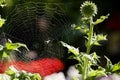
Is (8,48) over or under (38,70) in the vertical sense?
over

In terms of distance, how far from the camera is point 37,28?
4.18m

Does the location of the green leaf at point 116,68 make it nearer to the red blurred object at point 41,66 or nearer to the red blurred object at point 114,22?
the red blurred object at point 41,66

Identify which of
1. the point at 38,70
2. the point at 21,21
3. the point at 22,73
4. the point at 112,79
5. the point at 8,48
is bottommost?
the point at 112,79

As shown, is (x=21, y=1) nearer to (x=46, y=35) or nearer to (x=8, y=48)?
(x=46, y=35)

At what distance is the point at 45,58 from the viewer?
13.1 ft

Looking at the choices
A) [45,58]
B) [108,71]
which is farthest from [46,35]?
[108,71]

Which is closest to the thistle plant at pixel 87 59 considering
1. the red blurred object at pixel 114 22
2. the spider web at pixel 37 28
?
the spider web at pixel 37 28

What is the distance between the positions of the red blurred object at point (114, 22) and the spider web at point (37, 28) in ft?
5.57

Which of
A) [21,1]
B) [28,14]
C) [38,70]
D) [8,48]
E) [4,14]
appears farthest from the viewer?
[4,14]

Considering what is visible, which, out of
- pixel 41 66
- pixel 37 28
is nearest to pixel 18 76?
pixel 41 66

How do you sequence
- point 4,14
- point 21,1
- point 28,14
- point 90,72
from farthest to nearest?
point 4,14, point 21,1, point 28,14, point 90,72

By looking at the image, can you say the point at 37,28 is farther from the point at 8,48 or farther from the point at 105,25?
the point at 8,48

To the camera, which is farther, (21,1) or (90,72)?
(21,1)

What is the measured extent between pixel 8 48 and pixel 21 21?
1661mm
